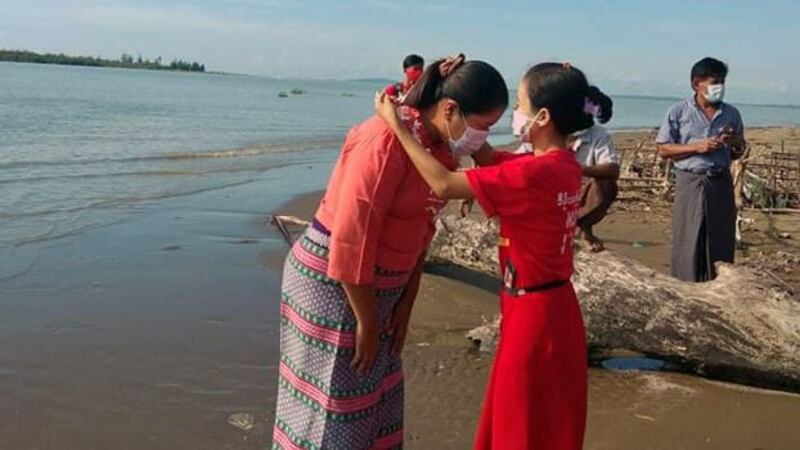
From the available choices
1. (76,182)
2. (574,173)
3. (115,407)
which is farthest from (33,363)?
(76,182)

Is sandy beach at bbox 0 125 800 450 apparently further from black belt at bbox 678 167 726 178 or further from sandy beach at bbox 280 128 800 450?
black belt at bbox 678 167 726 178

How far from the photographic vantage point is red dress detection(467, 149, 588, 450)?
2420 millimetres

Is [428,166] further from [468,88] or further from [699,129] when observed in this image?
[699,129]

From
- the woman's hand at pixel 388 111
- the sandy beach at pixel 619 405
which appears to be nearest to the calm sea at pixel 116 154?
the sandy beach at pixel 619 405

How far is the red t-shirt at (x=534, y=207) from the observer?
2355mm

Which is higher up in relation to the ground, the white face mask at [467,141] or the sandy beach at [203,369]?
the white face mask at [467,141]

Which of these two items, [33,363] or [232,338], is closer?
[33,363]

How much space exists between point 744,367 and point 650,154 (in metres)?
13.7

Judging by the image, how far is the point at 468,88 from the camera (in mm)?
2314

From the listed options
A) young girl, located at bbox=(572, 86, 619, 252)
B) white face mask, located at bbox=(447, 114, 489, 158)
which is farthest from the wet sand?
white face mask, located at bbox=(447, 114, 489, 158)

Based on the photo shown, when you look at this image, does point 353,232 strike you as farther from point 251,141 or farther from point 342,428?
point 251,141

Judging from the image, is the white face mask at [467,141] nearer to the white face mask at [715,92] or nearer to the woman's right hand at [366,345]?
the woman's right hand at [366,345]

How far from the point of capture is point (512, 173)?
2354 millimetres

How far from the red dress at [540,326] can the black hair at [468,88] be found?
0.19m
